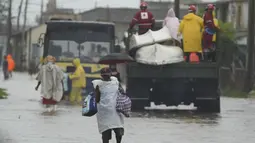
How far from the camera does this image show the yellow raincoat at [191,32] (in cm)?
2216

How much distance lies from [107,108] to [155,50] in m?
8.93

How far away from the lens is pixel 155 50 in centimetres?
2188

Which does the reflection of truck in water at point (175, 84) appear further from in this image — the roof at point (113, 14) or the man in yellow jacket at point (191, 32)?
the roof at point (113, 14)

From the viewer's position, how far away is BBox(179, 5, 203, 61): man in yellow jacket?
22.2 m

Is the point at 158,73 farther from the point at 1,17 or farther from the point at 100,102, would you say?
the point at 1,17

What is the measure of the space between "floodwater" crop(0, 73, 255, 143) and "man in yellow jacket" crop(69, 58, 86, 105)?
291 centimetres

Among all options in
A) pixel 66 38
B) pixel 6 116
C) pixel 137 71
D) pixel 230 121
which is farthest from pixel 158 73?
pixel 66 38

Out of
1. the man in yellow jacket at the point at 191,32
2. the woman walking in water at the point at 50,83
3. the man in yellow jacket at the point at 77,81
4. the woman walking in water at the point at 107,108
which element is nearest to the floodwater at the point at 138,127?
the woman walking in water at the point at 50,83

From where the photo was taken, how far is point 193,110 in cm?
2459

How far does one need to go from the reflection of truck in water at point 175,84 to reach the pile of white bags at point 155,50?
0.67 ft

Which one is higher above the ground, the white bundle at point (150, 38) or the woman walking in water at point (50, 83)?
the white bundle at point (150, 38)

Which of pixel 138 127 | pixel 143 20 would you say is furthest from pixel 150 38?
pixel 138 127

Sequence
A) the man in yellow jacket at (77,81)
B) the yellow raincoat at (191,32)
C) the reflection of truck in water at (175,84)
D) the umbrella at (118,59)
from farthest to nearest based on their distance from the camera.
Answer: the man in yellow jacket at (77,81) → the yellow raincoat at (191,32) → the reflection of truck in water at (175,84) → the umbrella at (118,59)

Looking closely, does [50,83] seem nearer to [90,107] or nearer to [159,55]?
[159,55]
